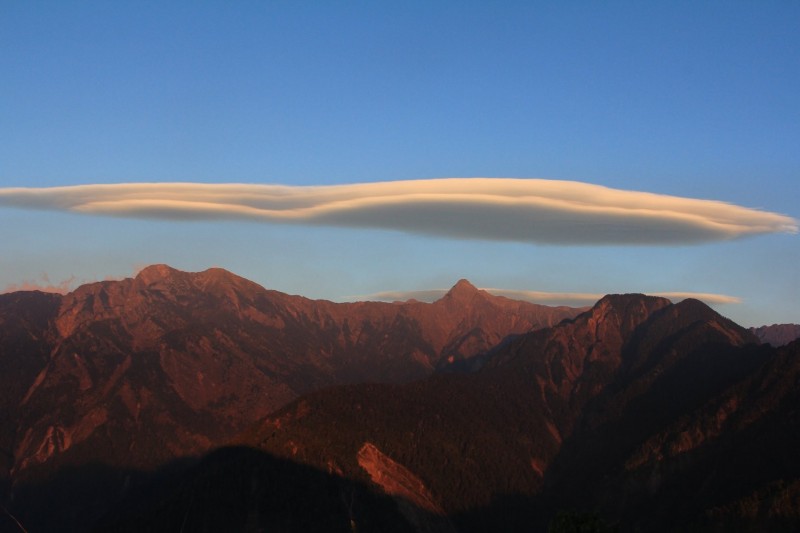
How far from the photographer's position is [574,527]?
183m
